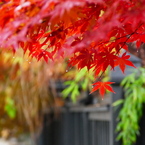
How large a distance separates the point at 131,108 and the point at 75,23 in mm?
1783

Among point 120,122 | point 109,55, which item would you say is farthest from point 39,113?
point 109,55

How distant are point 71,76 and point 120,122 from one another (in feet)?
5.25

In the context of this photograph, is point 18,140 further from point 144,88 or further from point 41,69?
point 144,88

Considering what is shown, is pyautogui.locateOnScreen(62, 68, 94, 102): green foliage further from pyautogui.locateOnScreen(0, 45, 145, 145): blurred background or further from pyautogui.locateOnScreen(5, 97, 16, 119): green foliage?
pyautogui.locateOnScreen(5, 97, 16, 119): green foliage

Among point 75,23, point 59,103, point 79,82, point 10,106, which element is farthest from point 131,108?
point 10,106

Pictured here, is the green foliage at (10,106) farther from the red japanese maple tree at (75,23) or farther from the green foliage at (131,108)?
the red japanese maple tree at (75,23)

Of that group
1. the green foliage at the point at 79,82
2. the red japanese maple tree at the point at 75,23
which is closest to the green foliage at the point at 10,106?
the green foliage at the point at 79,82

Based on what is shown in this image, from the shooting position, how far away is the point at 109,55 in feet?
4.81

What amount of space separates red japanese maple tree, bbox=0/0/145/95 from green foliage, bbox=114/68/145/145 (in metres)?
1.32

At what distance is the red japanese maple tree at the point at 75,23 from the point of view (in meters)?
1.06

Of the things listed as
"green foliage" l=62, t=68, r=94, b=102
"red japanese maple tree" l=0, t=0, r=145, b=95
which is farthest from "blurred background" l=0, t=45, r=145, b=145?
"red japanese maple tree" l=0, t=0, r=145, b=95

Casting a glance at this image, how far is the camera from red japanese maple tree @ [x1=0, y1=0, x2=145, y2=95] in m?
1.06

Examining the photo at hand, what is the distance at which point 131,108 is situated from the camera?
2.97 meters

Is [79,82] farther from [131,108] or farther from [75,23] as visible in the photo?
[75,23]
